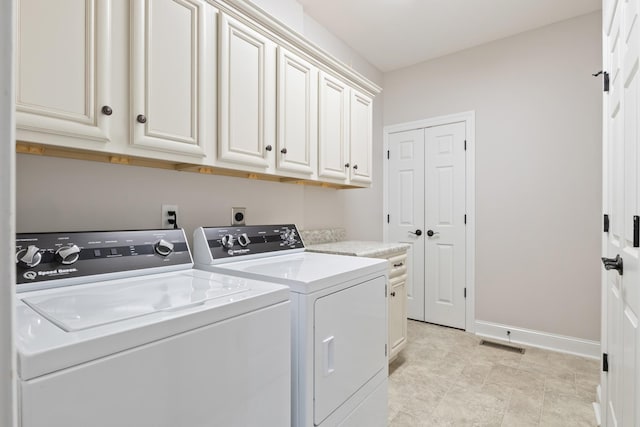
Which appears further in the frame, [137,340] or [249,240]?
[249,240]

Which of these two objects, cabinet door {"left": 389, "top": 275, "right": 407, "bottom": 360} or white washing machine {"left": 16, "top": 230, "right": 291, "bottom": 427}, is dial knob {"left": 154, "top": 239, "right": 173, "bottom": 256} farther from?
cabinet door {"left": 389, "top": 275, "right": 407, "bottom": 360}

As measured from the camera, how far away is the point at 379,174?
12.4 ft

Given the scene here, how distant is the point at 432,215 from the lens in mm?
3520

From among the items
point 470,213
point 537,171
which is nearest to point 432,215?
point 470,213

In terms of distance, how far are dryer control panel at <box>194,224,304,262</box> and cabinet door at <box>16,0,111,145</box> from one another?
23.8 inches

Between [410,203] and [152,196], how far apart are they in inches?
107

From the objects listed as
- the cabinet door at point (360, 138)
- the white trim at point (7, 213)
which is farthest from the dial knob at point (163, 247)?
the cabinet door at point (360, 138)

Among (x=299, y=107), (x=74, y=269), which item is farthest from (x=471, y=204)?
(x=74, y=269)

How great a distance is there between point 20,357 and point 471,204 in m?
3.39

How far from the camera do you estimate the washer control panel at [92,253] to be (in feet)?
3.43

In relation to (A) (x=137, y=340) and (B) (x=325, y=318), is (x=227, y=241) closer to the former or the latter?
(B) (x=325, y=318)

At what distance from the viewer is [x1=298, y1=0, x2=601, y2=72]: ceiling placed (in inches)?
103

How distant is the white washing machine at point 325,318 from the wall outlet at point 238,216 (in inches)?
10.8

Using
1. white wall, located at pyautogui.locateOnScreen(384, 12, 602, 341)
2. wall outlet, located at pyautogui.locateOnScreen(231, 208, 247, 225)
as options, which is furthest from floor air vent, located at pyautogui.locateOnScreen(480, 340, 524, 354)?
wall outlet, located at pyautogui.locateOnScreen(231, 208, 247, 225)
